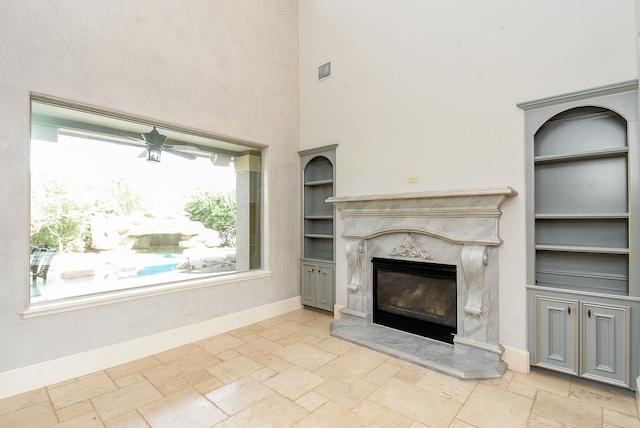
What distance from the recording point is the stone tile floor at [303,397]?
2.06 metres

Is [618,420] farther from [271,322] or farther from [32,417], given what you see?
[32,417]

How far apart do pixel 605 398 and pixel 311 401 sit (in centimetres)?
220

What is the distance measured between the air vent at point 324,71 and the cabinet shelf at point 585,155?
279cm

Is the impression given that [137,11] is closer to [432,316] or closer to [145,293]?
[145,293]

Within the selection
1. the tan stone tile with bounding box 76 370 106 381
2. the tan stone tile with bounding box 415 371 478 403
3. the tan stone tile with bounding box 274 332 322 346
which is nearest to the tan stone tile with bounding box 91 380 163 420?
the tan stone tile with bounding box 76 370 106 381

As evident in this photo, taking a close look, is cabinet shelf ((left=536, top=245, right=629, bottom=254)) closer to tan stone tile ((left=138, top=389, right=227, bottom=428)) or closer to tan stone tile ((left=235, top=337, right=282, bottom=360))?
tan stone tile ((left=235, top=337, right=282, bottom=360))

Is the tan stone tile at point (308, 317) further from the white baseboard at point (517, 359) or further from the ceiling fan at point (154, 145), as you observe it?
the ceiling fan at point (154, 145)

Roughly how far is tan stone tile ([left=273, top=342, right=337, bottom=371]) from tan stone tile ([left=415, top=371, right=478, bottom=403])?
2.87 ft

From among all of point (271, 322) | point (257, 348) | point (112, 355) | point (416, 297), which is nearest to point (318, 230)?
point (271, 322)

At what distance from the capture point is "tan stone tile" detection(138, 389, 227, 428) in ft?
6.72

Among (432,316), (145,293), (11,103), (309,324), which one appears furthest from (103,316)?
(432,316)

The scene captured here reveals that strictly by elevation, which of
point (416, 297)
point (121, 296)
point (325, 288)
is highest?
point (121, 296)

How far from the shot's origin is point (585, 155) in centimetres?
246

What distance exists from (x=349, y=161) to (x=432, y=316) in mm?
2085
